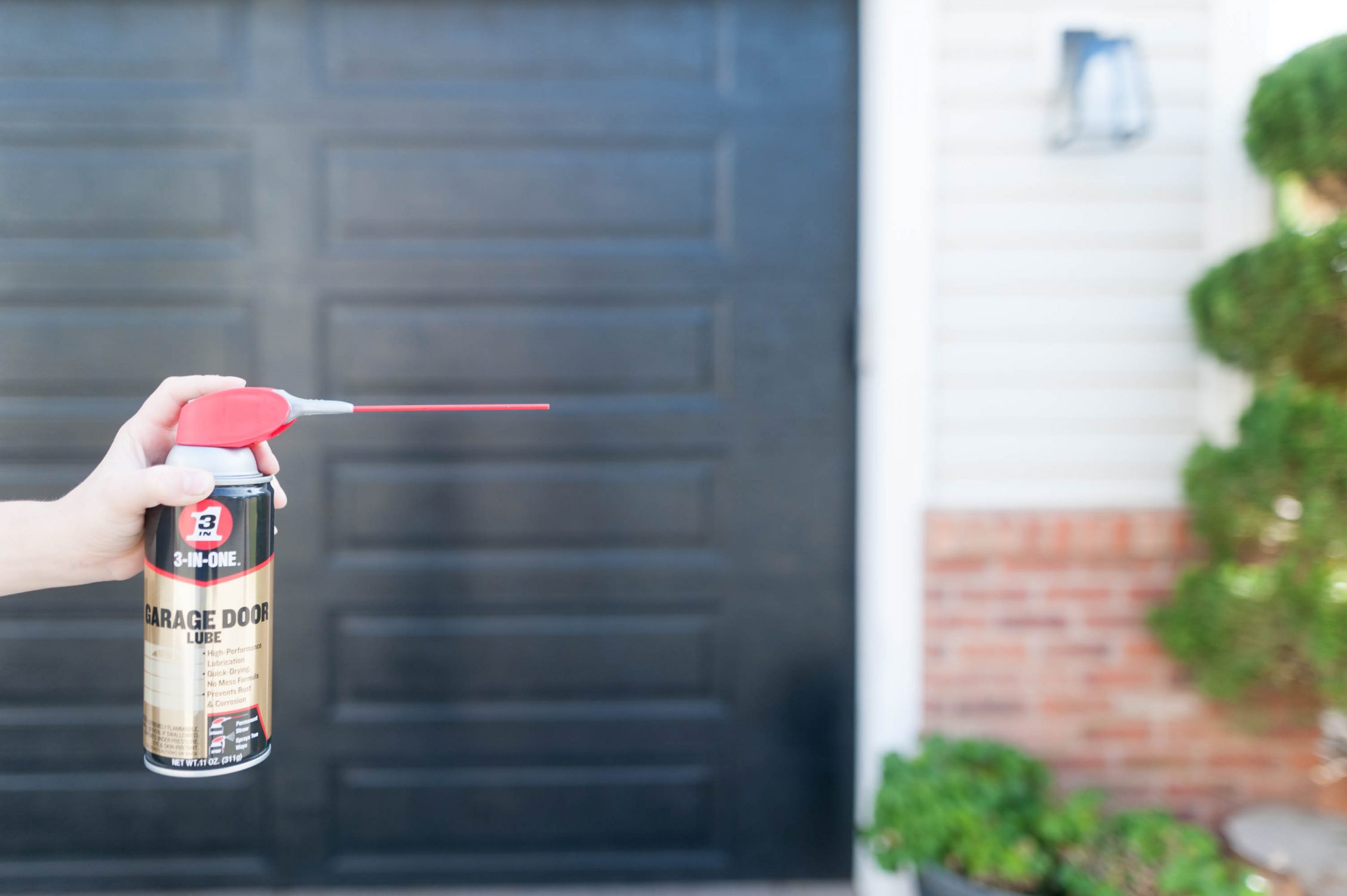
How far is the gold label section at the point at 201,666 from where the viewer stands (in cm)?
103

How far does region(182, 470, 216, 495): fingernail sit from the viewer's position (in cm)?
102

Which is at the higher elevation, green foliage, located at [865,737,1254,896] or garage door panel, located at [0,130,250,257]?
garage door panel, located at [0,130,250,257]

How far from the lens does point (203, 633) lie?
103cm

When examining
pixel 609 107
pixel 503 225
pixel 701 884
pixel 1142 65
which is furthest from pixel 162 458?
pixel 1142 65

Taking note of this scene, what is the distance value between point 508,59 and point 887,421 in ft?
4.93

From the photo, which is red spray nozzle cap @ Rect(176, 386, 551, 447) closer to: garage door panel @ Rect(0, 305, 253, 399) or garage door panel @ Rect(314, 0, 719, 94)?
garage door panel @ Rect(0, 305, 253, 399)

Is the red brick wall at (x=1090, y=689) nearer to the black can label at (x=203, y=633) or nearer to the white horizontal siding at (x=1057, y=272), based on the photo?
the white horizontal siding at (x=1057, y=272)

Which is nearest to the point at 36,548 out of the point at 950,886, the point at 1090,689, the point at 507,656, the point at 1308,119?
the point at 507,656

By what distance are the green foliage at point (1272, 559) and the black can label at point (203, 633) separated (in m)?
2.10

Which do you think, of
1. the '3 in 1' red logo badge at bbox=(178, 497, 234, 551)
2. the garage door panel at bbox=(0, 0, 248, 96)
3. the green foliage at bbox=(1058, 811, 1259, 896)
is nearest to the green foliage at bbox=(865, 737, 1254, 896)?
the green foliage at bbox=(1058, 811, 1259, 896)

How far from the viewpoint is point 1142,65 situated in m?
2.20

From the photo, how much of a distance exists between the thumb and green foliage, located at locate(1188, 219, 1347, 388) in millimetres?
2172

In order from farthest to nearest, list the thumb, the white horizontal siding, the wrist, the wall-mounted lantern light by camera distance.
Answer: the white horizontal siding
the wall-mounted lantern light
the wrist
the thumb

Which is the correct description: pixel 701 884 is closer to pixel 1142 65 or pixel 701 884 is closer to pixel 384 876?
pixel 384 876
